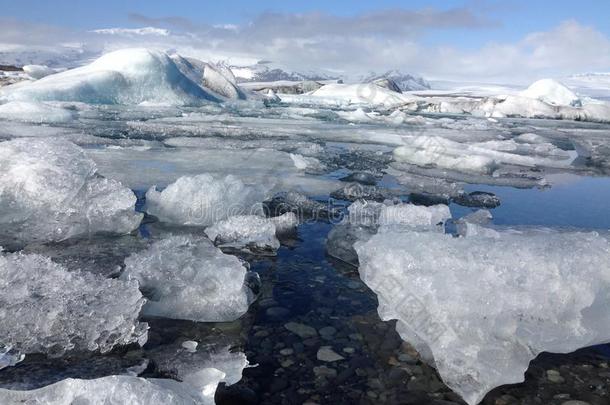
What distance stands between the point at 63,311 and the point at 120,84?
17.5 metres

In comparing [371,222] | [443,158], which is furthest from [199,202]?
[443,158]

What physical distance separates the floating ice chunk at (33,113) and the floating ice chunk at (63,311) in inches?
382

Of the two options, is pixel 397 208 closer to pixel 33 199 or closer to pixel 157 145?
pixel 33 199

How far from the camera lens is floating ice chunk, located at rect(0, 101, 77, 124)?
1065 cm

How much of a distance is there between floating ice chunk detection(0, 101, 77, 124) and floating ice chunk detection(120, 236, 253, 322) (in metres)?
9.65

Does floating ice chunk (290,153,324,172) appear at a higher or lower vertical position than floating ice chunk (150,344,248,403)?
higher

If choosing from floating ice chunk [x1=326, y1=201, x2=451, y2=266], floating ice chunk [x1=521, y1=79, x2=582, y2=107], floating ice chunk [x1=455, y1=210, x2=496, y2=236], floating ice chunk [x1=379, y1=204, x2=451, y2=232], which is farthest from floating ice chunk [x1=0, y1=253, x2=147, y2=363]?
floating ice chunk [x1=521, y1=79, x2=582, y2=107]

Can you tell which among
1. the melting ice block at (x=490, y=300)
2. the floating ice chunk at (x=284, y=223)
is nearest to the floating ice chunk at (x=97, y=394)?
the melting ice block at (x=490, y=300)

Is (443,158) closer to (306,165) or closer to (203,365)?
(306,165)

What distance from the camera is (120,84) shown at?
1741 cm

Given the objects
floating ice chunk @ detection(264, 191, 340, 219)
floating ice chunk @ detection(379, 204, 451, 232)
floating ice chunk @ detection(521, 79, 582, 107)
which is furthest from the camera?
floating ice chunk @ detection(521, 79, 582, 107)

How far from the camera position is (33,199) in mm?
3127

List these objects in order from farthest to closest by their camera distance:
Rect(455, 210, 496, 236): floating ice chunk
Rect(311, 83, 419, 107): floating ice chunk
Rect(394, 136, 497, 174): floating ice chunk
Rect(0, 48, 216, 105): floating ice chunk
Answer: Rect(311, 83, 419, 107): floating ice chunk
Rect(0, 48, 216, 105): floating ice chunk
Rect(394, 136, 497, 174): floating ice chunk
Rect(455, 210, 496, 236): floating ice chunk

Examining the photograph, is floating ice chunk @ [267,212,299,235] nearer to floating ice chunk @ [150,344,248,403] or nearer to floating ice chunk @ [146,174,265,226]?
floating ice chunk @ [146,174,265,226]
